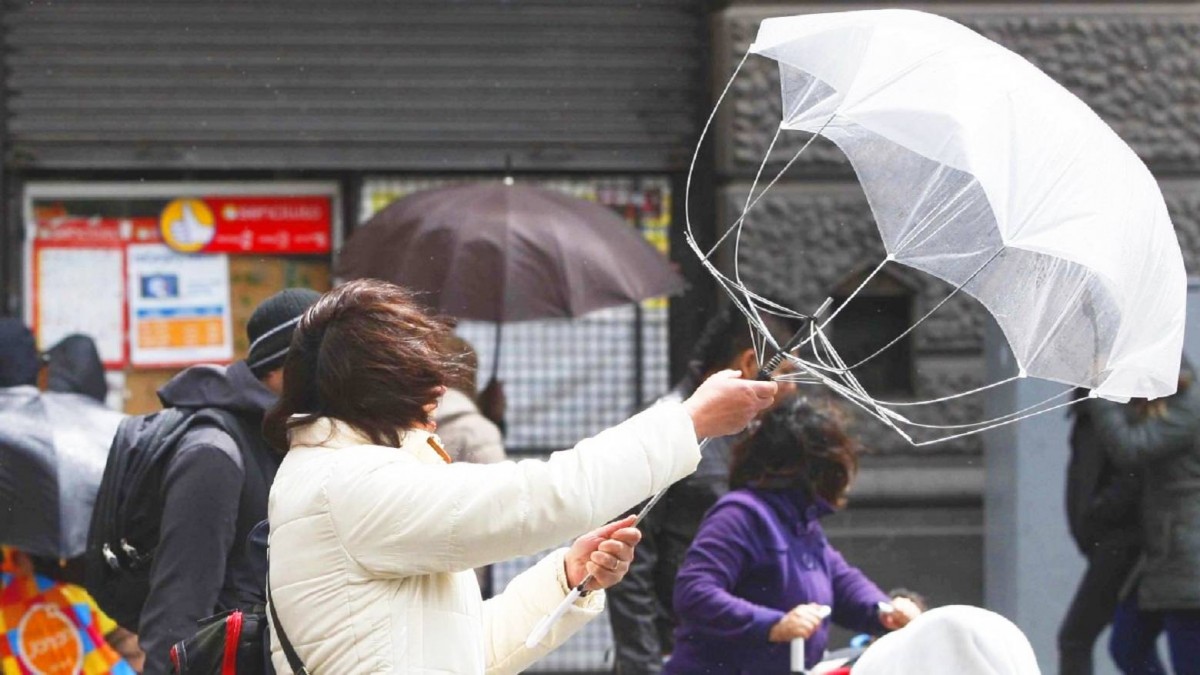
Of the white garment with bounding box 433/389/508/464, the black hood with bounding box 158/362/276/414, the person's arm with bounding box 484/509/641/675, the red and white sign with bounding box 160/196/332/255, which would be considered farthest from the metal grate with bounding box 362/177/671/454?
the person's arm with bounding box 484/509/641/675

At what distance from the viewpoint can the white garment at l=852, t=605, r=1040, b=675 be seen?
273 cm

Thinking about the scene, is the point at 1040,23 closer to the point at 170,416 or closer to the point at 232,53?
the point at 232,53

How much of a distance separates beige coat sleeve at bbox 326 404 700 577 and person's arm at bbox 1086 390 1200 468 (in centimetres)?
332

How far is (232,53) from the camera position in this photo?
294 inches

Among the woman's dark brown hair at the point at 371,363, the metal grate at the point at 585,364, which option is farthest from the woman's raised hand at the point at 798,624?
the metal grate at the point at 585,364

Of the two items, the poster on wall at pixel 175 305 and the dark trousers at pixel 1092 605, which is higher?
the poster on wall at pixel 175 305

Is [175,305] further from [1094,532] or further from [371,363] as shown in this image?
[371,363]

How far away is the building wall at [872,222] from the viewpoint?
7316mm

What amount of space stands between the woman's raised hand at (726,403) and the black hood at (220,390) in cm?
129

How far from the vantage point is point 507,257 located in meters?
6.02

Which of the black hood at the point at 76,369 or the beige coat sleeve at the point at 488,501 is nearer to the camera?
the beige coat sleeve at the point at 488,501

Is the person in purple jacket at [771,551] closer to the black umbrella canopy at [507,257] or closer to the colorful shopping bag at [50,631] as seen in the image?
the black umbrella canopy at [507,257]

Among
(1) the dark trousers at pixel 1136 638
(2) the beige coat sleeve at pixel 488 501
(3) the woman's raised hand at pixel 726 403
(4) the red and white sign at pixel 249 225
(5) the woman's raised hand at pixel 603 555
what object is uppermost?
(4) the red and white sign at pixel 249 225

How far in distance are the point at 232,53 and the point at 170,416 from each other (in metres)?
4.11
